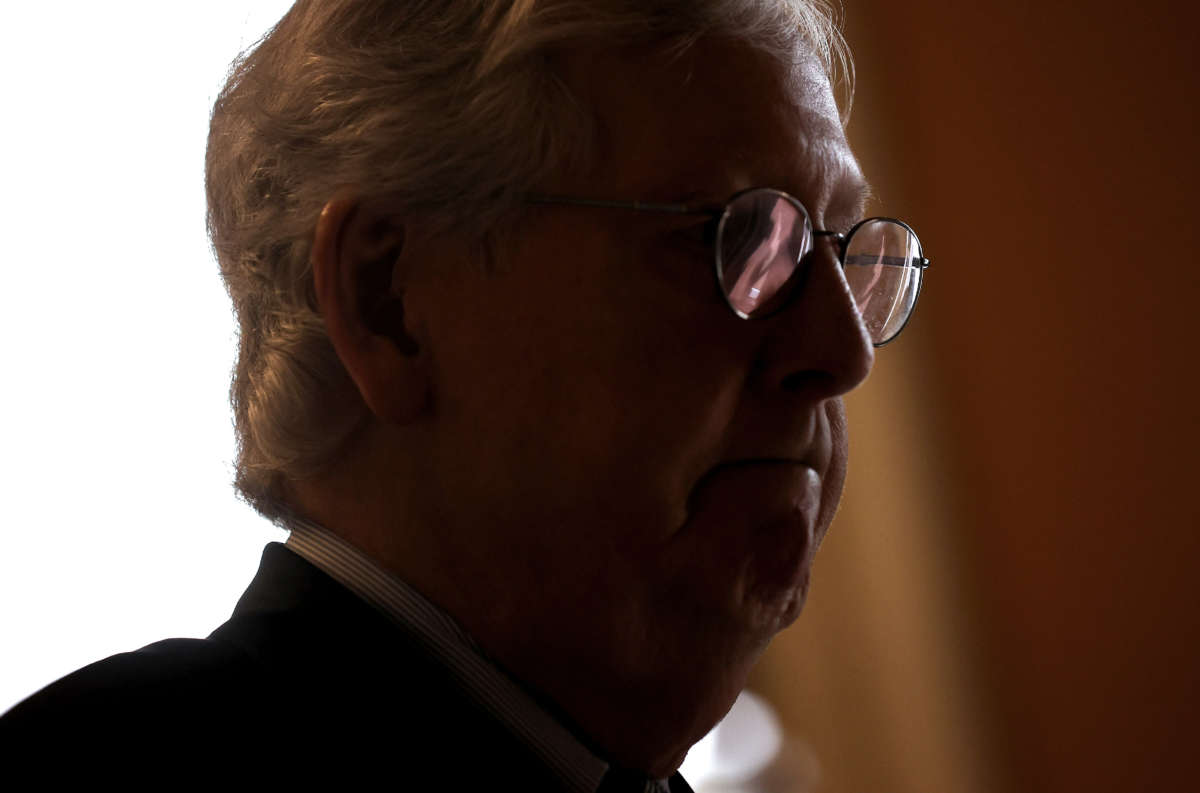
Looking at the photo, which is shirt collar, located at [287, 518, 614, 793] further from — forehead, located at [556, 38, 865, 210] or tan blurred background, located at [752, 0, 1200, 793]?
tan blurred background, located at [752, 0, 1200, 793]

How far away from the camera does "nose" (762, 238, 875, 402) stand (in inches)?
40.9

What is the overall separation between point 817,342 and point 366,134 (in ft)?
1.54

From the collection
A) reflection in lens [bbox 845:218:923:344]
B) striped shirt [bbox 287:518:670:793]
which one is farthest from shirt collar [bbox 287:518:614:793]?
reflection in lens [bbox 845:218:923:344]

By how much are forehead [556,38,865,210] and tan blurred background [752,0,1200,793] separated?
128cm

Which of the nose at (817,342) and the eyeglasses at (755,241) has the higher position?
the eyeglasses at (755,241)

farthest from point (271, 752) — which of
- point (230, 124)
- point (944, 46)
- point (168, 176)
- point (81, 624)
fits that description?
point (944, 46)

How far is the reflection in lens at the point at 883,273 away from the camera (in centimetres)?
118

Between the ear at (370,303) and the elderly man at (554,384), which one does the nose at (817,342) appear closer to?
the elderly man at (554,384)

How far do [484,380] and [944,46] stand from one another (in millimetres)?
1687

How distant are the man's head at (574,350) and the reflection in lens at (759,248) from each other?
2cm

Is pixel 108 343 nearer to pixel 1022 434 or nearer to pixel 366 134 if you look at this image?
pixel 366 134

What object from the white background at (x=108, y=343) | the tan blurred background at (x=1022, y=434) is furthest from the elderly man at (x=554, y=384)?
the tan blurred background at (x=1022, y=434)

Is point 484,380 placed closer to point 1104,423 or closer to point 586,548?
point 586,548

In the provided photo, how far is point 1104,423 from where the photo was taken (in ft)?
7.04
